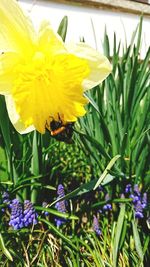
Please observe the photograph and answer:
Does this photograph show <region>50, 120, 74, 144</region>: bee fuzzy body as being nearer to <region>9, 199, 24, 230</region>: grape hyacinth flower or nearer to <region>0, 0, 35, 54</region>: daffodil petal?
<region>0, 0, 35, 54</region>: daffodil petal

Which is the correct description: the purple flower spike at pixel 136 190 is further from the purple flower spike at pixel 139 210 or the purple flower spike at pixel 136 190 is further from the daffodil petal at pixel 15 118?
the daffodil petal at pixel 15 118

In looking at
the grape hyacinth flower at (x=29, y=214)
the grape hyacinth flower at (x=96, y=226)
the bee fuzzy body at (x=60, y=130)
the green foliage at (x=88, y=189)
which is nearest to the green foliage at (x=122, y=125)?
the green foliage at (x=88, y=189)

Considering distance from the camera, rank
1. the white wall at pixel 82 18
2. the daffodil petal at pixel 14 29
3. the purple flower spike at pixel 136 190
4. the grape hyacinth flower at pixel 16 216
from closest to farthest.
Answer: the daffodil petal at pixel 14 29, the grape hyacinth flower at pixel 16 216, the purple flower spike at pixel 136 190, the white wall at pixel 82 18

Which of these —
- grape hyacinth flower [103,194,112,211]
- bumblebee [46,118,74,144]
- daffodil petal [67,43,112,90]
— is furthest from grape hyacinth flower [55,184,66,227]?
daffodil petal [67,43,112,90]

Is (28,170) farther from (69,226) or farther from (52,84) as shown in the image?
(52,84)

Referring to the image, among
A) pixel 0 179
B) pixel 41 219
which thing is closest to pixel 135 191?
pixel 41 219

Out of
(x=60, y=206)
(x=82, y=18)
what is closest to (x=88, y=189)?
→ (x=60, y=206)
